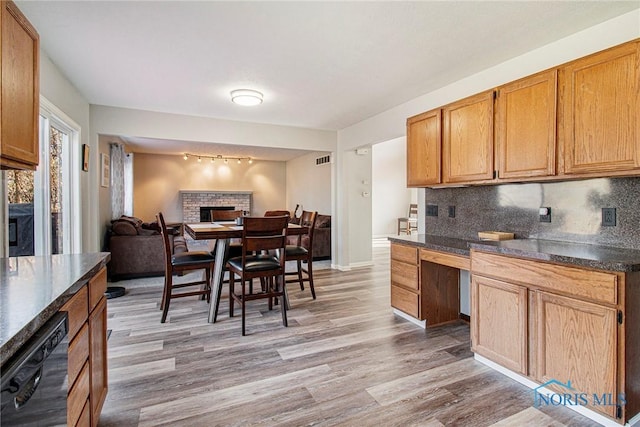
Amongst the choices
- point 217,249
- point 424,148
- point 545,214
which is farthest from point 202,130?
point 545,214

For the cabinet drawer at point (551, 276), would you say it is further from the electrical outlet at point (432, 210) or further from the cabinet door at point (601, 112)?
the electrical outlet at point (432, 210)

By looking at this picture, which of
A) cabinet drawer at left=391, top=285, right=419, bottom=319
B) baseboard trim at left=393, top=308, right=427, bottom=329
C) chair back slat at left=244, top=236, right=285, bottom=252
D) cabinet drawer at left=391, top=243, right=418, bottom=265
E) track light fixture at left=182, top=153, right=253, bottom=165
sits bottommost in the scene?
→ baseboard trim at left=393, top=308, right=427, bottom=329

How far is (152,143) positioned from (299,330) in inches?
224

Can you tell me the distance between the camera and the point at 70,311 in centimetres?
120

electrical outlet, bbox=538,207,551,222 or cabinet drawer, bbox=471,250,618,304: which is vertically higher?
electrical outlet, bbox=538,207,551,222

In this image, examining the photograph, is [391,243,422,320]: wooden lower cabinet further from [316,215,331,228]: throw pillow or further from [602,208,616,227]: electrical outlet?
[316,215,331,228]: throw pillow

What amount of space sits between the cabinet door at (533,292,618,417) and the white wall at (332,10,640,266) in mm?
1797

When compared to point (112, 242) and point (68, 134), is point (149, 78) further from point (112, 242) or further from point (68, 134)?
point (112, 242)

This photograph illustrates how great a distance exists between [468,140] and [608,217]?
110cm

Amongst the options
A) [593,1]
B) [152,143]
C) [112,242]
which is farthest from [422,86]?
[152,143]

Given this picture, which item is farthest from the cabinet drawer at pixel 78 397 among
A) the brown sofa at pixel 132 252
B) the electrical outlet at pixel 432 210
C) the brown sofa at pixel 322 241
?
the brown sofa at pixel 322 241

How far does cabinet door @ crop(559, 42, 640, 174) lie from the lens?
5.94 ft

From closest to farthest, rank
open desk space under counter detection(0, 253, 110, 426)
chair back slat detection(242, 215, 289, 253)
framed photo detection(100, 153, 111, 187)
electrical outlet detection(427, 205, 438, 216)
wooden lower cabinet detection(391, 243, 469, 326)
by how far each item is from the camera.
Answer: open desk space under counter detection(0, 253, 110, 426)
chair back slat detection(242, 215, 289, 253)
wooden lower cabinet detection(391, 243, 469, 326)
electrical outlet detection(427, 205, 438, 216)
framed photo detection(100, 153, 111, 187)

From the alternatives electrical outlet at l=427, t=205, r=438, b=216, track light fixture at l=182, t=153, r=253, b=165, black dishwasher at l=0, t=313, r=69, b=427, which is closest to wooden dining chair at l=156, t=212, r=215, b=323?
black dishwasher at l=0, t=313, r=69, b=427
